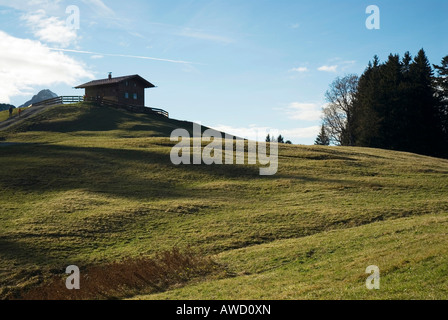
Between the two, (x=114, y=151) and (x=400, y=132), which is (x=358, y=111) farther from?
(x=114, y=151)

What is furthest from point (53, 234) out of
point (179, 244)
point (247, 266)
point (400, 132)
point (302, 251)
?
point (400, 132)

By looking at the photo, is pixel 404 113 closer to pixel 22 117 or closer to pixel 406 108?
pixel 406 108

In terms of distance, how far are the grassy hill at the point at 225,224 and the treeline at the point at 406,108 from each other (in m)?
38.4

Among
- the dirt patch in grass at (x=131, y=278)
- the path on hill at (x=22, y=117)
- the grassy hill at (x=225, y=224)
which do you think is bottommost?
the dirt patch in grass at (x=131, y=278)

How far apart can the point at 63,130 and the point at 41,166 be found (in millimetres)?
35181

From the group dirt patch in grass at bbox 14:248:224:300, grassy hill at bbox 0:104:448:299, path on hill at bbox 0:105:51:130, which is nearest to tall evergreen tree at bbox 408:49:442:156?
grassy hill at bbox 0:104:448:299

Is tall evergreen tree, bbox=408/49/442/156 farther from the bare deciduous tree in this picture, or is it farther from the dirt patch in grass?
the dirt patch in grass

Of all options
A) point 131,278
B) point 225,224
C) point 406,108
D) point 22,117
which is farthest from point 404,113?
point 22,117

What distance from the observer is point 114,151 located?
176 ft

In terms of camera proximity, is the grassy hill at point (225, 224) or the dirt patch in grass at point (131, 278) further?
the dirt patch in grass at point (131, 278)

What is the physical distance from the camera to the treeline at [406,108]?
8644 centimetres

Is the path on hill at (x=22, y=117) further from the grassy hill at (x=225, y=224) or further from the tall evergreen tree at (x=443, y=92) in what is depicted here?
the tall evergreen tree at (x=443, y=92)

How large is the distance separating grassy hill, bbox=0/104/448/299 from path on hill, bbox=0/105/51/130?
32.0 meters

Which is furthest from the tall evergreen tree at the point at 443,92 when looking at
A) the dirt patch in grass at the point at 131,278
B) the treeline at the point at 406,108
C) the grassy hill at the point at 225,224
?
the dirt patch in grass at the point at 131,278
